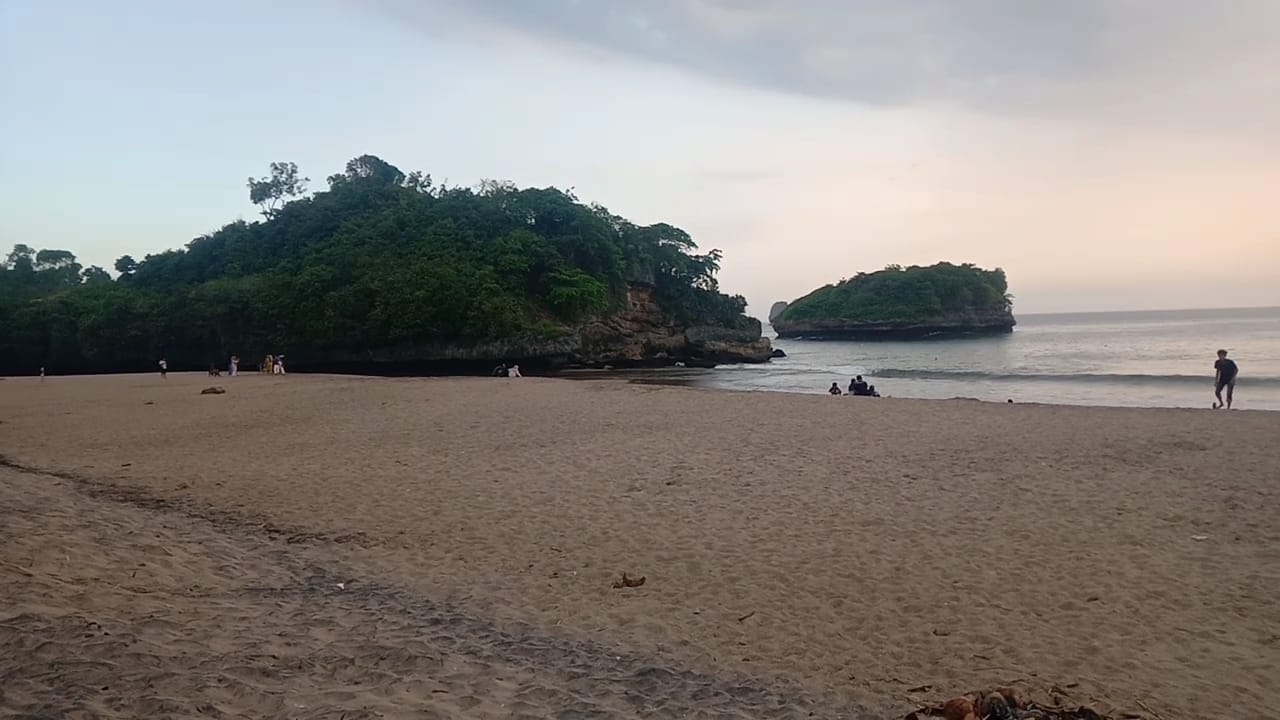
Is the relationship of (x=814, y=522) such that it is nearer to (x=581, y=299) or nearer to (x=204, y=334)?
(x=581, y=299)

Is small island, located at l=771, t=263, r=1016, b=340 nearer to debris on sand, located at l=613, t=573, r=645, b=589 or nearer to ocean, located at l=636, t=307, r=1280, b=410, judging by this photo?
ocean, located at l=636, t=307, r=1280, b=410

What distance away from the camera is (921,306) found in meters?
89.8

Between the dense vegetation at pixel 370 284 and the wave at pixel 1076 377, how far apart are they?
1912 cm

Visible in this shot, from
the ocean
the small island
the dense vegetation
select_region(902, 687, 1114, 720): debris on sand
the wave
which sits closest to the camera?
select_region(902, 687, 1114, 720): debris on sand

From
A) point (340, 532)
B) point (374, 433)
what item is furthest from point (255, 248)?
point (340, 532)

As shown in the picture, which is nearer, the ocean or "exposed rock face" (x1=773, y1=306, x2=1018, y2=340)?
the ocean

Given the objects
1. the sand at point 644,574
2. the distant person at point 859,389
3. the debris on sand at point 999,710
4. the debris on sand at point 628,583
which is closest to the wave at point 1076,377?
the distant person at point 859,389

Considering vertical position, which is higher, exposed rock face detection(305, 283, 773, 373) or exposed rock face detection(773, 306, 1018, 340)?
exposed rock face detection(773, 306, 1018, 340)

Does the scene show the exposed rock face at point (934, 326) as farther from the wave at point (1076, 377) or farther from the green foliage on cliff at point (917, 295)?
the wave at point (1076, 377)

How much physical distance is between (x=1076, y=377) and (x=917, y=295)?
61211 millimetres

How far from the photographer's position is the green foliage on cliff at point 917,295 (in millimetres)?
89875

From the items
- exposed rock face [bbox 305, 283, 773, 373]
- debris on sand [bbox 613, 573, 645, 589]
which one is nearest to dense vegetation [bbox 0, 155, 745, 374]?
exposed rock face [bbox 305, 283, 773, 373]

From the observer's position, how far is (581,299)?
44.9 m

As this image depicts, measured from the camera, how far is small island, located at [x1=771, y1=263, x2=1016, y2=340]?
89.8m
